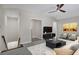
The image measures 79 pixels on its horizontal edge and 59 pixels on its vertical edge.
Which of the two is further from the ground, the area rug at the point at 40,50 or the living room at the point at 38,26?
the living room at the point at 38,26

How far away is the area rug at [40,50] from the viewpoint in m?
1.45

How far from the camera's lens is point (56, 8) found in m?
1.45

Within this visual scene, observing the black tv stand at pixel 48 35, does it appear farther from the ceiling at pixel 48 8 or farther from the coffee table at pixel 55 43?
the ceiling at pixel 48 8

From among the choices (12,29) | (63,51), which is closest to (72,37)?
(63,51)

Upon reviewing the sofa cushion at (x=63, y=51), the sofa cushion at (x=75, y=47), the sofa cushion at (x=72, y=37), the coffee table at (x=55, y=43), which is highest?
the sofa cushion at (x=72, y=37)

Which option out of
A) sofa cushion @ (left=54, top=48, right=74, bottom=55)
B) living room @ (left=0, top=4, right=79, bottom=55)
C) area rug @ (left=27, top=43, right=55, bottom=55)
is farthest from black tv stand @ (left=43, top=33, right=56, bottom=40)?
sofa cushion @ (left=54, top=48, right=74, bottom=55)

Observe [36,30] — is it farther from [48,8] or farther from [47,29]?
[48,8]

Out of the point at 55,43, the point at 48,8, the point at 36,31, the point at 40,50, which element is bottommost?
the point at 40,50

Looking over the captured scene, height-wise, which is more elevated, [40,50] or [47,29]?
[47,29]

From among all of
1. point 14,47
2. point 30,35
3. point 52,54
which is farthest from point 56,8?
point 14,47

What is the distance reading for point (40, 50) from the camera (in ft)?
Answer: 4.98

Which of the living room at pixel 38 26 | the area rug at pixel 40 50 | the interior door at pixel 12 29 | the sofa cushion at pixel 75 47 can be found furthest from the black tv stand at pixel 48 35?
the interior door at pixel 12 29
